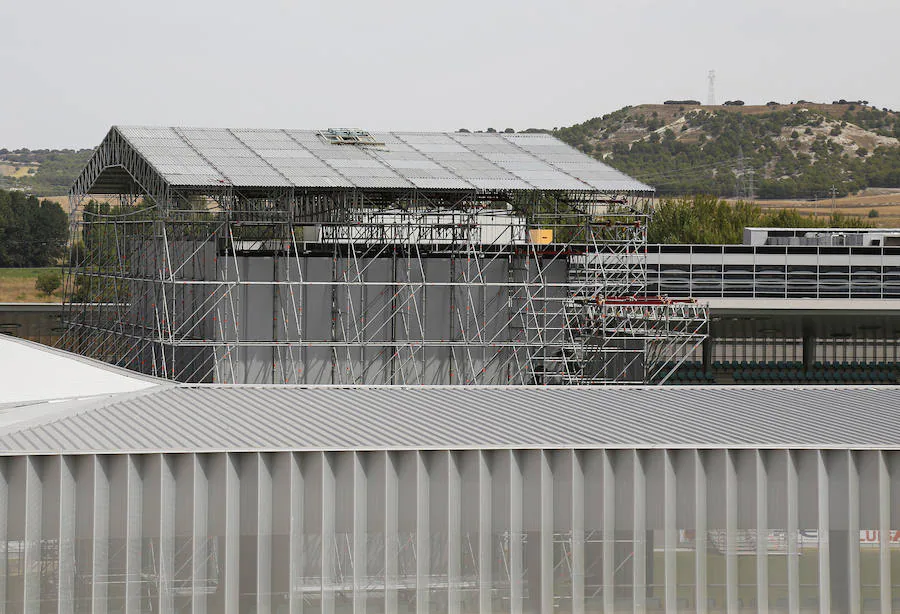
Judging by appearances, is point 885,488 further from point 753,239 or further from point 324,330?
point 753,239

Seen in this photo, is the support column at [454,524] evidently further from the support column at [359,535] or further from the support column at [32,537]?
the support column at [32,537]

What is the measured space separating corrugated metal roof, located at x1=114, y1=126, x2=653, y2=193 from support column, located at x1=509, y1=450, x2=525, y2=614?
1010 inches

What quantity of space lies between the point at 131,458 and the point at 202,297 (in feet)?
86.6

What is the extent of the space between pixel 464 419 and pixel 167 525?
23.1ft

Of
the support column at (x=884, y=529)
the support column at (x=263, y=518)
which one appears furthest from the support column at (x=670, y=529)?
the support column at (x=263, y=518)

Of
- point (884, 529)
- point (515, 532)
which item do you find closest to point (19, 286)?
point (515, 532)

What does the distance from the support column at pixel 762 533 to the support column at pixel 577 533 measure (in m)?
3.49

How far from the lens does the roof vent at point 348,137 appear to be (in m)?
55.2

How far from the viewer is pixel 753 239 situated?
231 feet

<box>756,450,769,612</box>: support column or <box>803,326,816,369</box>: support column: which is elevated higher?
<box>756,450,769,612</box>: support column

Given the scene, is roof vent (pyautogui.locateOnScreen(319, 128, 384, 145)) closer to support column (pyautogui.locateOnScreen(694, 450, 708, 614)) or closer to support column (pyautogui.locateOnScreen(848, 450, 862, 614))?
support column (pyautogui.locateOnScreen(694, 450, 708, 614))

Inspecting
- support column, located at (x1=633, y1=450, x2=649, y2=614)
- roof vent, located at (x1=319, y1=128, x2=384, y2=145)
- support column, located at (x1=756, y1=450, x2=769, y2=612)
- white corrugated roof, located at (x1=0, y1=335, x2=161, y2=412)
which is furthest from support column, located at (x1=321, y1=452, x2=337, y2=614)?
roof vent, located at (x1=319, y1=128, x2=384, y2=145)

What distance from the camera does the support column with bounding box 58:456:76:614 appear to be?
76.4 feet

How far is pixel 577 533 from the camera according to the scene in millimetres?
24328
